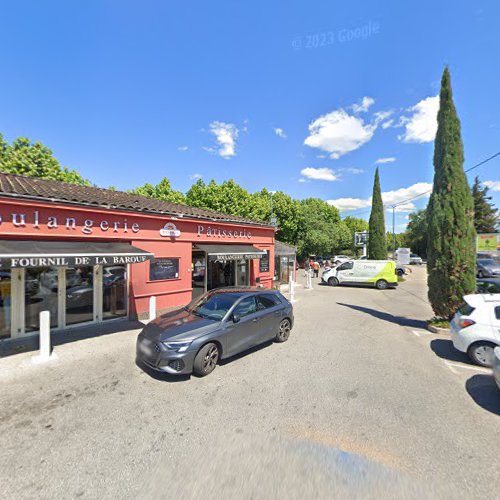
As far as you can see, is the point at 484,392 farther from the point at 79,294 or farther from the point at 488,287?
the point at 488,287

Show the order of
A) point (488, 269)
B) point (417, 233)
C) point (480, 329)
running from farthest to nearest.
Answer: point (417, 233) < point (488, 269) < point (480, 329)

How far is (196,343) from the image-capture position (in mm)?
4867

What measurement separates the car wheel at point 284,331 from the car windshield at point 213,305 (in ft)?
5.78


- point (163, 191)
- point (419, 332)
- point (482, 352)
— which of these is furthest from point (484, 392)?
point (163, 191)

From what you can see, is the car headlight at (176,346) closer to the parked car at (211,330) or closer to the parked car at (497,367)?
the parked car at (211,330)

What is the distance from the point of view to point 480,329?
17.9 ft

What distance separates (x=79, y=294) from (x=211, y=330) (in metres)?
5.28

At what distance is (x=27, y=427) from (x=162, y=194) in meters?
28.4

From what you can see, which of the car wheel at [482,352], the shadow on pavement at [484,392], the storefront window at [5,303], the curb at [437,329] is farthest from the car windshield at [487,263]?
the storefront window at [5,303]

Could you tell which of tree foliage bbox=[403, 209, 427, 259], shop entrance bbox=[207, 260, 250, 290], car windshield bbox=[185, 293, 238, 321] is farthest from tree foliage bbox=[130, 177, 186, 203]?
tree foliage bbox=[403, 209, 427, 259]

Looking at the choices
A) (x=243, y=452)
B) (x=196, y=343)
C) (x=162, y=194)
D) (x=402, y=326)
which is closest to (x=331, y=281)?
(x=402, y=326)

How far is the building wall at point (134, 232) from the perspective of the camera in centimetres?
658

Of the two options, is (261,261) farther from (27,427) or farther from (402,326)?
(27,427)

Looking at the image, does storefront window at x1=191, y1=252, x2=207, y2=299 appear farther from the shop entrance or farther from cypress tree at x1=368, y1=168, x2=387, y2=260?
cypress tree at x1=368, y1=168, x2=387, y2=260
